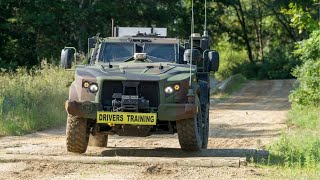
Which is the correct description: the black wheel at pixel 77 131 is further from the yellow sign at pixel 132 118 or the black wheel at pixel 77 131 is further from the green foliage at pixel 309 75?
the green foliage at pixel 309 75

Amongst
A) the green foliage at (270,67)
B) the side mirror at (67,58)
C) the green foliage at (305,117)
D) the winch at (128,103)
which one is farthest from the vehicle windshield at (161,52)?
the green foliage at (270,67)

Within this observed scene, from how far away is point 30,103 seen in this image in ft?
Answer: 62.4

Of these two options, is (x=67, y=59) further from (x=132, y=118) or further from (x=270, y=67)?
(x=270, y=67)

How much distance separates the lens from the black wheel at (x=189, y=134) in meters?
11.5

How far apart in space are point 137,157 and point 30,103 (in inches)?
337

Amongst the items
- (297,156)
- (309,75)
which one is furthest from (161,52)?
(309,75)

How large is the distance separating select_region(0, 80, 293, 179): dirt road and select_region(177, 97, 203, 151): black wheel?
0.47 ft

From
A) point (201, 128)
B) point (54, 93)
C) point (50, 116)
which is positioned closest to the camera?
point (201, 128)

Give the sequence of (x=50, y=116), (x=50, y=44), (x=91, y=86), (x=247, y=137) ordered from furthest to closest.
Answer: (x=50, y=44) → (x=50, y=116) → (x=247, y=137) → (x=91, y=86)

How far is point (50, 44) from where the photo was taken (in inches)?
1511

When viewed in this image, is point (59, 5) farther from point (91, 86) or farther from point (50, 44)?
point (91, 86)

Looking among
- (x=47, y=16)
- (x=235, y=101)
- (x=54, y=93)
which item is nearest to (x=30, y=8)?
(x=47, y=16)

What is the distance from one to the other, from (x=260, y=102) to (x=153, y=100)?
824 inches

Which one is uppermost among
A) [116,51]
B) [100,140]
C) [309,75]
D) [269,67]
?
[116,51]
